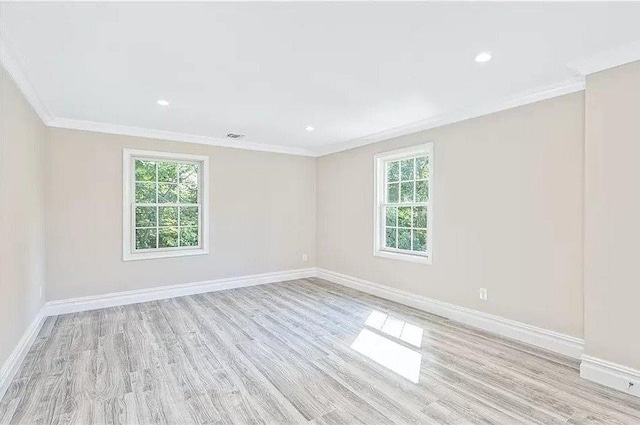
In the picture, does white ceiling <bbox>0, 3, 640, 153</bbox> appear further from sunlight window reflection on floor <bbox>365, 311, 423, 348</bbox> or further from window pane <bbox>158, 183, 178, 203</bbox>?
sunlight window reflection on floor <bbox>365, 311, 423, 348</bbox>

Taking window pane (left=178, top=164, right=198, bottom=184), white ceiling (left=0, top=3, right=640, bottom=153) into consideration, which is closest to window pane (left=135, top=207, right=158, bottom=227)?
window pane (left=178, top=164, right=198, bottom=184)

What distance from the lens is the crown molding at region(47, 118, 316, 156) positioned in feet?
13.3

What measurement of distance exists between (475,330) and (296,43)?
3.27 m

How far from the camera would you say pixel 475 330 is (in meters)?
3.44

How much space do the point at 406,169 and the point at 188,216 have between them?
3394 millimetres

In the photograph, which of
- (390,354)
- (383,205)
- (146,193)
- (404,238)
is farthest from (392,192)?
(146,193)

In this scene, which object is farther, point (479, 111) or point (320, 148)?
point (320, 148)

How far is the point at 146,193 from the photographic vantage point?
469 cm

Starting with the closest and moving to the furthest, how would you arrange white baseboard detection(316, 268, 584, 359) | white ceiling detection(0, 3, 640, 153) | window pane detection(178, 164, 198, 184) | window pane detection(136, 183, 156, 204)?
white ceiling detection(0, 3, 640, 153) → white baseboard detection(316, 268, 584, 359) → window pane detection(136, 183, 156, 204) → window pane detection(178, 164, 198, 184)

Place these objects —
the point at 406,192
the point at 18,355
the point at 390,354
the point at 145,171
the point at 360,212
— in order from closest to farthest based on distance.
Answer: the point at 18,355, the point at 390,354, the point at 406,192, the point at 145,171, the point at 360,212

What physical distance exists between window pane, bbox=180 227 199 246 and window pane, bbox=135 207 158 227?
42 centimetres

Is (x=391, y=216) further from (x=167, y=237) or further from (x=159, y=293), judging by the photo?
(x=159, y=293)

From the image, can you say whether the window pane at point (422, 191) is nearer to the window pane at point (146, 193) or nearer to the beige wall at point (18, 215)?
the window pane at point (146, 193)

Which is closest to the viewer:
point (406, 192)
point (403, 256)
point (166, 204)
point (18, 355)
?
point (18, 355)
